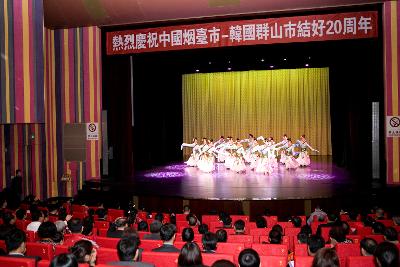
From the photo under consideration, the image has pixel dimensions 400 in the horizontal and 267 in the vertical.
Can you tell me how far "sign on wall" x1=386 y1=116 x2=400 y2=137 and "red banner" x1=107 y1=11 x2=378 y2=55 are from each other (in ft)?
6.69

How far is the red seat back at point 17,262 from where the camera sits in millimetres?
3117

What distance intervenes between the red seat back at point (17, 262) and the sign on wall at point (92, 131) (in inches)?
355

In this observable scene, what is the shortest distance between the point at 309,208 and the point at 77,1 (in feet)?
23.1

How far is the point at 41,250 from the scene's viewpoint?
4.01 meters

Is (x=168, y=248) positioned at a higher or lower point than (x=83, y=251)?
lower

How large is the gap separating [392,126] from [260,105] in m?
10.7

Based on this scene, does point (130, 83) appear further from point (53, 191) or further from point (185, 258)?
point (185, 258)

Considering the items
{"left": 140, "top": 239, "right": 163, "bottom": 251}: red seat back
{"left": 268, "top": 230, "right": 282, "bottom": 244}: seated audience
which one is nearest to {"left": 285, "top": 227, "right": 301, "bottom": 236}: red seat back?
{"left": 268, "top": 230, "right": 282, "bottom": 244}: seated audience

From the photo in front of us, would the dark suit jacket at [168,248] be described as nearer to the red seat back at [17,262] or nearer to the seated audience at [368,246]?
the red seat back at [17,262]

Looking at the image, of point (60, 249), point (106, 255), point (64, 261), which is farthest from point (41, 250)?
point (64, 261)

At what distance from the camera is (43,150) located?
40.7 ft

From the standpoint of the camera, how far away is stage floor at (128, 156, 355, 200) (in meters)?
9.39

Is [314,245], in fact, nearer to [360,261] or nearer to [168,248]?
[360,261]

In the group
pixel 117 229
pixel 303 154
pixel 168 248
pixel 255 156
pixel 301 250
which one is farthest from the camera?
pixel 303 154
